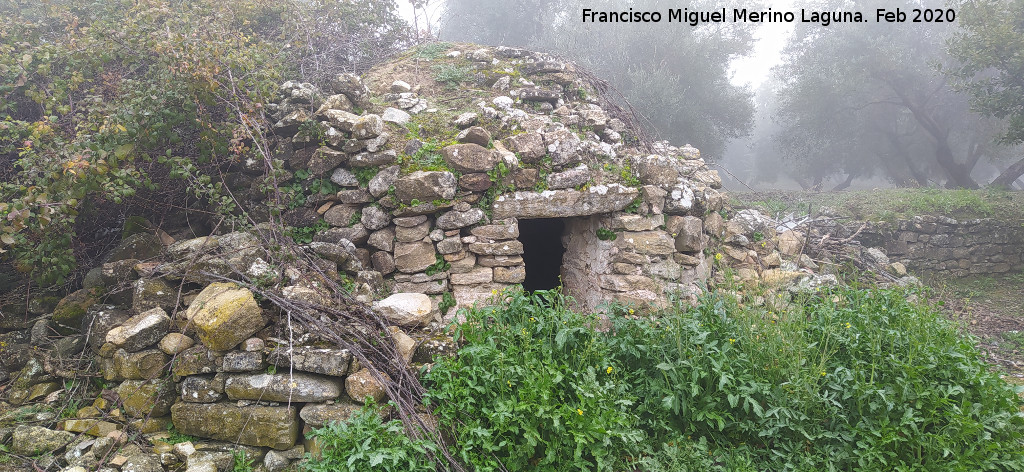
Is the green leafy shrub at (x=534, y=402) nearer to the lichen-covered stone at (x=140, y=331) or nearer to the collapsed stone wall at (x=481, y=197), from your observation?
the collapsed stone wall at (x=481, y=197)

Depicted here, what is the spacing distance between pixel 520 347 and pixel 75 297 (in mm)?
3613

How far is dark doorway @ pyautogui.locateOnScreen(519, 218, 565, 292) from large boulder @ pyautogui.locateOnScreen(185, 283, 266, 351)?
4.23m

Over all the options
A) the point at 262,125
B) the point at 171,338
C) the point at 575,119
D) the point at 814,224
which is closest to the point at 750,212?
the point at 814,224

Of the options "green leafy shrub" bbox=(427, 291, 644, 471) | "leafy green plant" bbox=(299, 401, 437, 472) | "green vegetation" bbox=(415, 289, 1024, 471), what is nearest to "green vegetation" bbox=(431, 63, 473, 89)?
"green vegetation" bbox=(415, 289, 1024, 471)

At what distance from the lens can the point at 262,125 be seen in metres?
4.78

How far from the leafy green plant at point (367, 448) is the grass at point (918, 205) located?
29.2ft

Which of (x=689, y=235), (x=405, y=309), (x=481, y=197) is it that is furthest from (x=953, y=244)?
(x=405, y=309)

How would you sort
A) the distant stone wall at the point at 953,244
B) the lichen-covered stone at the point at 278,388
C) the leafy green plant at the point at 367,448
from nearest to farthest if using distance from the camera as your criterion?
the leafy green plant at the point at 367,448
the lichen-covered stone at the point at 278,388
the distant stone wall at the point at 953,244

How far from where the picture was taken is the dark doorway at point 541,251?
285 inches

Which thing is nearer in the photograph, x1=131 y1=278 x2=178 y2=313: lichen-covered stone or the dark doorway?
x1=131 y1=278 x2=178 y2=313: lichen-covered stone

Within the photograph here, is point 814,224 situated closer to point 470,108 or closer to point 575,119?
point 575,119

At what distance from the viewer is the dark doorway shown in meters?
7.25

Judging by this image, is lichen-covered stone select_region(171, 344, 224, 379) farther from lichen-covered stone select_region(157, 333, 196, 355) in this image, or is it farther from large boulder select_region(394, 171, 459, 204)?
large boulder select_region(394, 171, 459, 204)

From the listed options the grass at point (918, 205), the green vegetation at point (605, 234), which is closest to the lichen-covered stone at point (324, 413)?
the green vegetation at point (605, 234)
